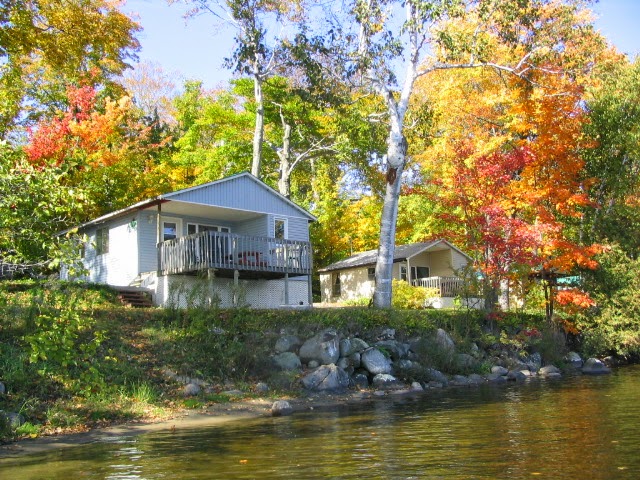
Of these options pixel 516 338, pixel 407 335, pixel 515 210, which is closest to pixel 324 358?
pixel 407 335

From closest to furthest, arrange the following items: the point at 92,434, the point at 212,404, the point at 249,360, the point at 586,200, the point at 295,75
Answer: the point at 92,434
the point at 212,404
the point at 249,360
the point at 586,200
the point at 295,75

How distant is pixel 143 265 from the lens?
22.0 m

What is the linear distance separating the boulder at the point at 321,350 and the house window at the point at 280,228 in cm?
872

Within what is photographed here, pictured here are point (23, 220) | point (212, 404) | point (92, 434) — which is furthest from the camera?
point (212, 404)

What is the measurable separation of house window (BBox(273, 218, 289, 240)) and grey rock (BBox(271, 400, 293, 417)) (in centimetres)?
1287

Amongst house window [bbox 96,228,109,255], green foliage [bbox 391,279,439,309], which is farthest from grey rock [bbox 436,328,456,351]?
house window [bbox 96,228,109,255]

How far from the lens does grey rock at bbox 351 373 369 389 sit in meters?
15.4

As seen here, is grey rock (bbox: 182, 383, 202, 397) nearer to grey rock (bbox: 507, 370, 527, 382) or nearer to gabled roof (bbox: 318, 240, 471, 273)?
grey rock (bbox: 507, 370, 527, 382)

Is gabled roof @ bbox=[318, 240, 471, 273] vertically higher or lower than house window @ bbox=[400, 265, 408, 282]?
higher

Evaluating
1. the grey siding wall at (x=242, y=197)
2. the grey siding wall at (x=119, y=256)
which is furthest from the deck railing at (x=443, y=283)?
the grey siding wall at (x=119, y=256)

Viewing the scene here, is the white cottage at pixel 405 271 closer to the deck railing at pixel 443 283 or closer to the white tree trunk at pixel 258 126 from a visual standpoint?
the deck railing at pixel 443 283

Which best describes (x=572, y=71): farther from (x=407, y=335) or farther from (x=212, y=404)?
(x=212, y=404)

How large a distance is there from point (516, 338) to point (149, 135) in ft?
72.3

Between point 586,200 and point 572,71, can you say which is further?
point 586,200
